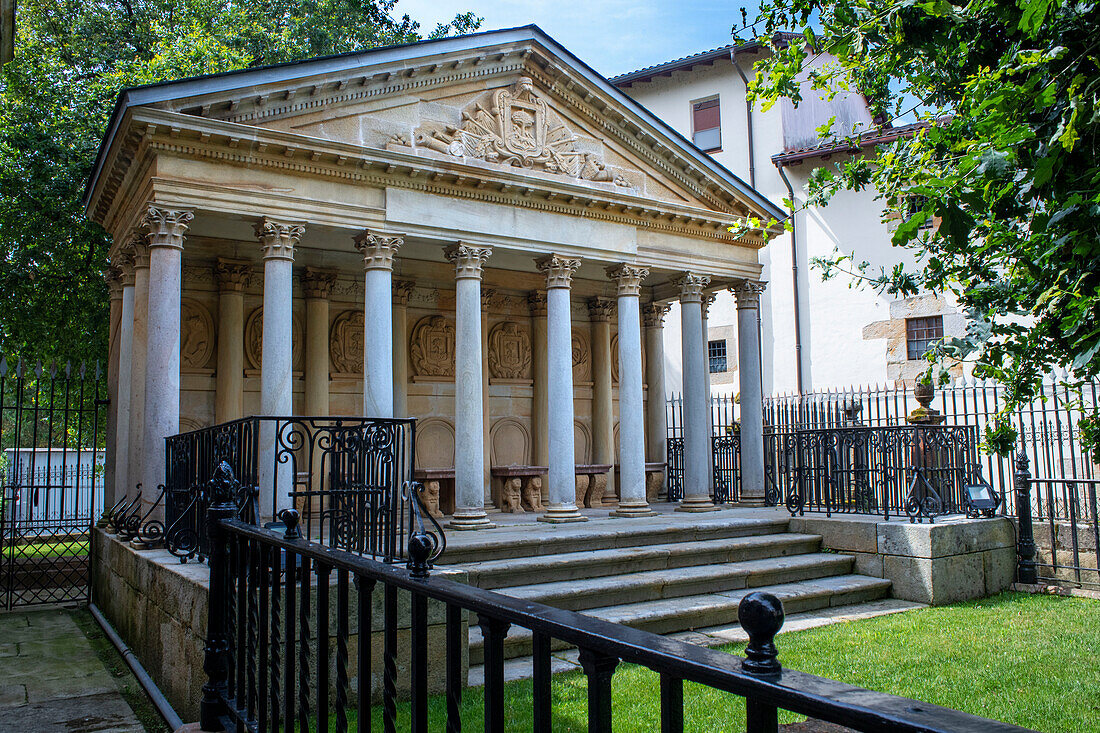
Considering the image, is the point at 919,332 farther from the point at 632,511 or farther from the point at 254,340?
the point at 254,340

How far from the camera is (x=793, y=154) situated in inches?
882

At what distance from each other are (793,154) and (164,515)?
723 inches

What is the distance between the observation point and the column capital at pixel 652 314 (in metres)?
18.5

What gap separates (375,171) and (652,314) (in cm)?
834

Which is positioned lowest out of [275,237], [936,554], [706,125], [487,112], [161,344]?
[936,554]

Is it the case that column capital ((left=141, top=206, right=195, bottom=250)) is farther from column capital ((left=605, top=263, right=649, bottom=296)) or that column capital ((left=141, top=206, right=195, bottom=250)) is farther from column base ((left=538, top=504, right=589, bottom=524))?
column capital ((left=605, top=263, right=649, bottom=296))

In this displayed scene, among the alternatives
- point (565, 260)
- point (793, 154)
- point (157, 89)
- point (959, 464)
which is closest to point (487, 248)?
point (565, 260)

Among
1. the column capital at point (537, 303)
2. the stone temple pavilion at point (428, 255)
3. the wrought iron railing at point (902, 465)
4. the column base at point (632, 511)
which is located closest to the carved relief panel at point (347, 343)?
the stone temple pavilion at point (428, 255)

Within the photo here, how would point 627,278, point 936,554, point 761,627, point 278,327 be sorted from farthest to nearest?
point 627,278 < point 278,327 < point 936,554 < point 761,627

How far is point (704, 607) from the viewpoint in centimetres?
870

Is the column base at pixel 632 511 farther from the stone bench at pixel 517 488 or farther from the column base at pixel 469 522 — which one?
the column base at pixel 469 522

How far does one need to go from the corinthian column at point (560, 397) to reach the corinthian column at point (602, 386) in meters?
4.35

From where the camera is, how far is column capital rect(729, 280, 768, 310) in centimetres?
1586

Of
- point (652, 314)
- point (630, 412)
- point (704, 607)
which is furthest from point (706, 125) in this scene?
point (704, 607)
